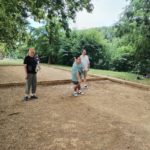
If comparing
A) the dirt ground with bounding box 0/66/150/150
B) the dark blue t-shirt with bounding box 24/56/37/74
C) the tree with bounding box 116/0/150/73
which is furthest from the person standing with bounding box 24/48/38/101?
the tree with bounding box 116/0/150/73

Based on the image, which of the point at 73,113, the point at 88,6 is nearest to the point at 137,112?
the point at 73,113

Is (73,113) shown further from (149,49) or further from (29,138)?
(149,49)

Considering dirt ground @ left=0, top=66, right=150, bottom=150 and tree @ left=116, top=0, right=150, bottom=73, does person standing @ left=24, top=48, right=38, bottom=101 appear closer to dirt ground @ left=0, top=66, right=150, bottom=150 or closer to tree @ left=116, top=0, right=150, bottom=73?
dirt ground @ left=0, top=66, right=150, bottom=150

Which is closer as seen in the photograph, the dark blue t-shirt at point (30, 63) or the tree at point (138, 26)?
the dark blue t-shirt at point (30, 63)

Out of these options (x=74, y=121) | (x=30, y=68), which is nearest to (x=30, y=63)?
(x=30, y=68)

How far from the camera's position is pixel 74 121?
6.64m

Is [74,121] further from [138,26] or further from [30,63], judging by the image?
[138,26]

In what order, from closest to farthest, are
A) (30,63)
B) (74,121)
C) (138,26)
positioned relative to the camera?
(74,121) → (30,63) → (138,26)

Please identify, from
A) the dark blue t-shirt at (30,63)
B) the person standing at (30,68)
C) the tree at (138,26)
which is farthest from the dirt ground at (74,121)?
the tree at (138,26)

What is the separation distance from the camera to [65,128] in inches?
240

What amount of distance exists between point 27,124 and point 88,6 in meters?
6.36

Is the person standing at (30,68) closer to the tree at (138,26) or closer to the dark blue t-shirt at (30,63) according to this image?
the dark blue t-shirt at (30,63)

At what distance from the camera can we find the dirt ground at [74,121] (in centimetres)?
528

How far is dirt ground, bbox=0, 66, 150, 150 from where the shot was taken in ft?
17.3
